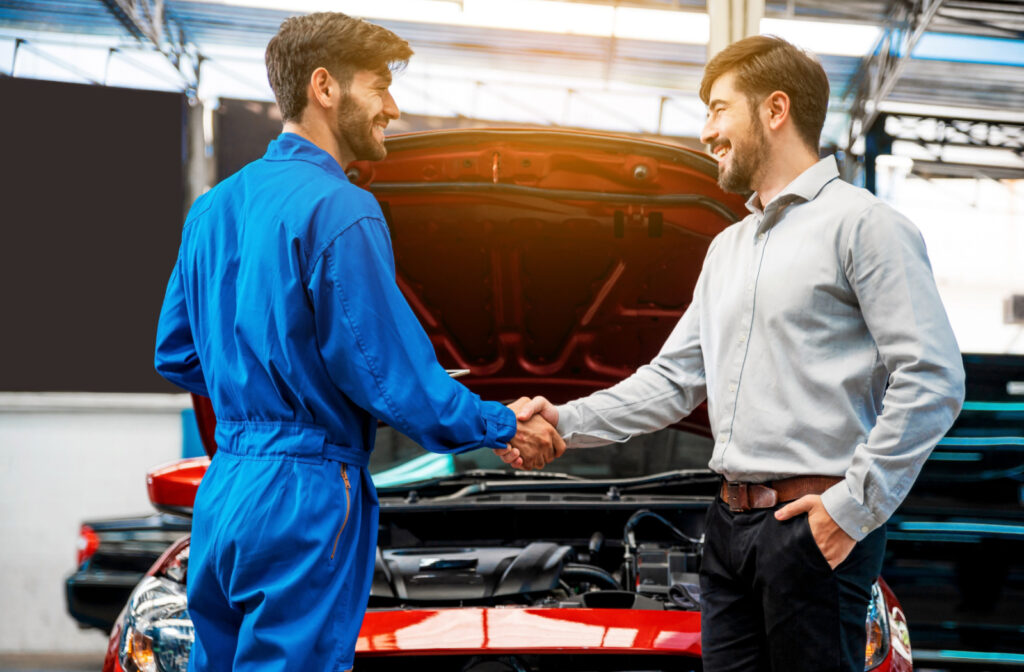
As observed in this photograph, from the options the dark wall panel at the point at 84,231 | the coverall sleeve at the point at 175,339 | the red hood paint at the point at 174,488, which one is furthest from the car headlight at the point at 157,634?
the dark wall panel at the point at 84,231

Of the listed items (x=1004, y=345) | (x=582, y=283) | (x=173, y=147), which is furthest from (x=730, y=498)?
(x=1004, y=345)

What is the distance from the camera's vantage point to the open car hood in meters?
2.03

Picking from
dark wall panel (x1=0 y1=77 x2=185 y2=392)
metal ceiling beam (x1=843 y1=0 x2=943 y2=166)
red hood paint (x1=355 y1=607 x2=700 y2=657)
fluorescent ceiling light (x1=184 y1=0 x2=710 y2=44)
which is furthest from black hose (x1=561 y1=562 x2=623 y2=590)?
metal ceiling beam (x1=843 y1=0 x2=943 y2=166)

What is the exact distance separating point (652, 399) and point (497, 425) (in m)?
0.43

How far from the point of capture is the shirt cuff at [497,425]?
1.39 metres

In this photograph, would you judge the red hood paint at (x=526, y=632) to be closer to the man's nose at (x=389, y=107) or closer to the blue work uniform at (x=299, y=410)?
the blue work uniform at (x=299, y=410)

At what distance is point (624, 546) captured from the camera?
2268 mm

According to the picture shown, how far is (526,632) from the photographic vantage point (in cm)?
163

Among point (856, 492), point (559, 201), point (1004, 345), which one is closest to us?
point (856, 492)

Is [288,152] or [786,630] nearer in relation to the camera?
[786,630]

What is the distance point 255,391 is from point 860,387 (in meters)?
0.91

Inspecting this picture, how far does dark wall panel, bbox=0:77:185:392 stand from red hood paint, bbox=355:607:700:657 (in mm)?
6042

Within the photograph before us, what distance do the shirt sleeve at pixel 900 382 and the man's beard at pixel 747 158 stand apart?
28 cm

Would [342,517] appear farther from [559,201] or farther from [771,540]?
[559,201]
